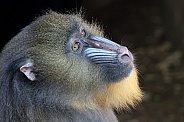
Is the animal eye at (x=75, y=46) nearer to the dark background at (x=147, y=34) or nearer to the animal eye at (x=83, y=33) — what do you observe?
the animal eye at (x=83, y=33)

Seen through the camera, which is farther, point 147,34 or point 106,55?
point 147,34

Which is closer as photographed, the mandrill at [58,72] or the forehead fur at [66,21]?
the mandrill at [58,72]

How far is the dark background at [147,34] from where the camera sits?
6270mm

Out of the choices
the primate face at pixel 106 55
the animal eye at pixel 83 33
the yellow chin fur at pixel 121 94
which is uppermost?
the animal eye at pixel 83 33

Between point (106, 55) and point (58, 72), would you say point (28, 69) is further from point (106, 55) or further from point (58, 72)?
point (106, 55)

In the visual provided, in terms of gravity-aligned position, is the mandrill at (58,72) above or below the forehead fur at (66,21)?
below

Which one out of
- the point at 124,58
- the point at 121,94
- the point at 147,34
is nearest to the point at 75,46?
the point at 124,58

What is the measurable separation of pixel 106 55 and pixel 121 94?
0.37m

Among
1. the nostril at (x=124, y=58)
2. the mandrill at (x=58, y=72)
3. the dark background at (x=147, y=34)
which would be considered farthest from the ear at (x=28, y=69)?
the dark background at (x=147, y=34)

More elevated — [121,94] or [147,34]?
[147,34]

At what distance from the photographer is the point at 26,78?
3.42 m

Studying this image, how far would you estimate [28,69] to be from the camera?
133 inches

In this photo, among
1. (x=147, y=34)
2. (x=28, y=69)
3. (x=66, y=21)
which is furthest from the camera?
(x=147, y=34)

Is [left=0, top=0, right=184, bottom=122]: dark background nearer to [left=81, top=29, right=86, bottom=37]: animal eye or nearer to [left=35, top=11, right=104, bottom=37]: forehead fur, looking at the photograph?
[left=35, top=11, right=104, bottom=37]: forehead fur
